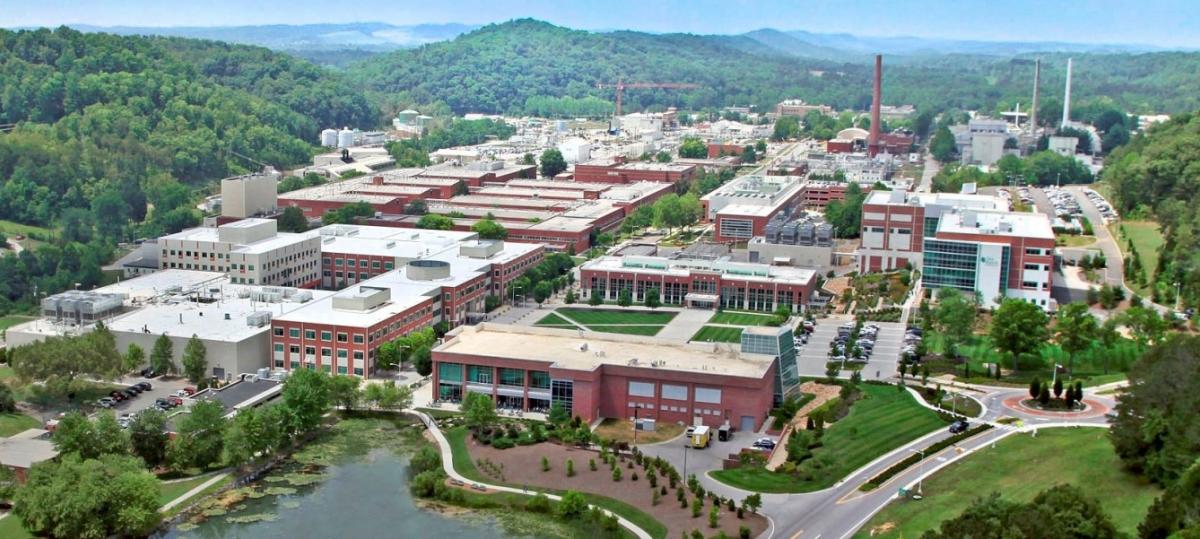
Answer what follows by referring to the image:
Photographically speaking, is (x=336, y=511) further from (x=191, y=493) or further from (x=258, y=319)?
(x=258, y=319)

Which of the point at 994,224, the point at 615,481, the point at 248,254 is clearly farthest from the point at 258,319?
the point at 994,224

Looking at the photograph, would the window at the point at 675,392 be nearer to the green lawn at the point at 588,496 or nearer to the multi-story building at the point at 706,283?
the green lawn at the point at 588,496

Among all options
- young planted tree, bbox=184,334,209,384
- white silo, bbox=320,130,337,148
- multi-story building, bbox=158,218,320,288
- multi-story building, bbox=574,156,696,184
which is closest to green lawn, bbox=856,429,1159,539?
young planted tree, bbox=184,334,209,384

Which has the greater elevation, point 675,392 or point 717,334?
point 675,392

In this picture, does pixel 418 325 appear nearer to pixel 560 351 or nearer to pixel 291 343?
pixel 291 343

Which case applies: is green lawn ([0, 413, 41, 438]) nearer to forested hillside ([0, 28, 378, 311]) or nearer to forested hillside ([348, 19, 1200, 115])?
forested hillside ([0, 28, 378, 311])

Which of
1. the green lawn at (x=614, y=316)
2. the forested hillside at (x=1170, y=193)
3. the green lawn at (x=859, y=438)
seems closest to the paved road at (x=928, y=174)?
the forested hillside at (x=1170, y=193)

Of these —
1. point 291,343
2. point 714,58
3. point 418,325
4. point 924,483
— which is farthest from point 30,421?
point 714,58
